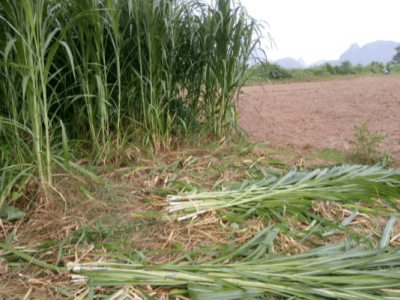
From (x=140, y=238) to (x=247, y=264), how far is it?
582 mm

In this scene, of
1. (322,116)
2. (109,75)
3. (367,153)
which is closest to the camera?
(109,75)

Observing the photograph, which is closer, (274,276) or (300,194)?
(274,276)

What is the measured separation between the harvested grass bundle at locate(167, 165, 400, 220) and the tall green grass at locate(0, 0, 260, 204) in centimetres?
81

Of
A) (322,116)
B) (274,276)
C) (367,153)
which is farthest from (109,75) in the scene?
(322,116)

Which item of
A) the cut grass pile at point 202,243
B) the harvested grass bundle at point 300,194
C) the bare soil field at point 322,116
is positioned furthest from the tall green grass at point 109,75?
the harvested grass bundle at point 300,194

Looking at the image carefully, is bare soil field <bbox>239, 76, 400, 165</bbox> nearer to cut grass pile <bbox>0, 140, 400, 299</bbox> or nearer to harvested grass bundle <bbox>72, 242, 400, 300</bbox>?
cut grass pile <bbox>0, 140, 400, 299</bbox>

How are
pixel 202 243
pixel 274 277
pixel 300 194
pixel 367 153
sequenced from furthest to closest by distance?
pixel 367 153 → pixel 300 194 → pixel 202 243 → pixel 274 277

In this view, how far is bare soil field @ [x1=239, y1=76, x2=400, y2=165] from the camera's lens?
14.2 feet

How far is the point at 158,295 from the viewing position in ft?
5.00

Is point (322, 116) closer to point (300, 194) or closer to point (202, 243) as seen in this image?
point (300, 194)

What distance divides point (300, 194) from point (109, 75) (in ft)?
5.87

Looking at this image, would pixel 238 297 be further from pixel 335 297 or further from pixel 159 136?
pixel 159 136

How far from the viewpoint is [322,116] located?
5.72 meters

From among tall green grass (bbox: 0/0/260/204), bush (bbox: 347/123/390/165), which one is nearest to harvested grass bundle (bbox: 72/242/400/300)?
tall green grass (bbox: 0/0/260/204)
